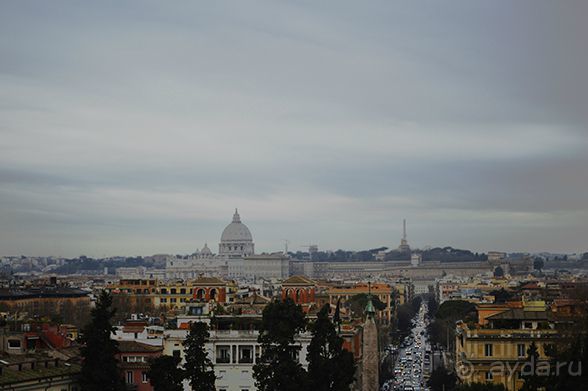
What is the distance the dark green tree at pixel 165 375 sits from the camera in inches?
1852

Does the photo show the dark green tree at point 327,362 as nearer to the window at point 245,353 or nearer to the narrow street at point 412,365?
the window at point 245,353

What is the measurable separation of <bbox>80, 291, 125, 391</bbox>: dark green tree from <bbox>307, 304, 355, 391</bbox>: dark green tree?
8710 millimetres

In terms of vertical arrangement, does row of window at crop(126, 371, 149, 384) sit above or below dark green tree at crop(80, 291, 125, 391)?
below

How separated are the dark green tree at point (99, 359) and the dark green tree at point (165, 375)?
1236 millimetres

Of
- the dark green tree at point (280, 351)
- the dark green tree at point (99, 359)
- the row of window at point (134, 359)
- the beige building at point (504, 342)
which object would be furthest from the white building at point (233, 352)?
the dark green tree at point (99, 359)

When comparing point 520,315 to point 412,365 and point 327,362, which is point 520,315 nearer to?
point 327,362

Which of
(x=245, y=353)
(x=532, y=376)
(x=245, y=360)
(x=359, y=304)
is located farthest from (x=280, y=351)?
(x=359, y=304)

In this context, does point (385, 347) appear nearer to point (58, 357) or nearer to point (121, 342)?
point (121, 342)

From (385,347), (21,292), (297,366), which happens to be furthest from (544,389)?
(21,292)

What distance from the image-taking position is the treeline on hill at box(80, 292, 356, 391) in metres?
46.4

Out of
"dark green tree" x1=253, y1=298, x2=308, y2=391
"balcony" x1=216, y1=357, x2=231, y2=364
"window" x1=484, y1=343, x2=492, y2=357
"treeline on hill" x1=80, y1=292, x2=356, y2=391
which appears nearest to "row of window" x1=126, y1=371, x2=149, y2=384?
→ "treeline on hill" x1=80, y1=292, x2=356, y2=391

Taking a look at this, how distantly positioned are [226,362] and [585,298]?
23332mm

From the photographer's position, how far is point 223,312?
207 ft

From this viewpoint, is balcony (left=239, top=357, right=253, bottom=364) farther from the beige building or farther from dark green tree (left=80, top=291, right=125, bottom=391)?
dark green tree (left=80, top=291, right=125, bottom=391)
